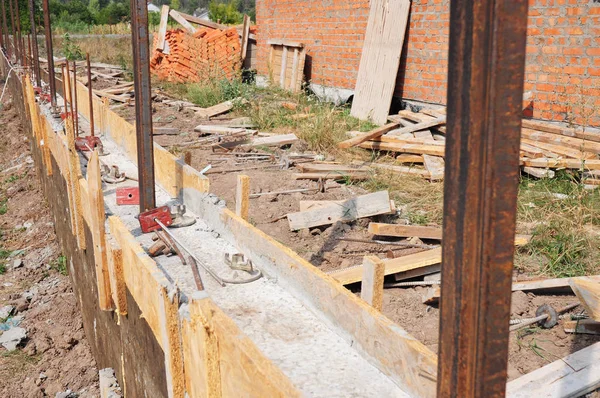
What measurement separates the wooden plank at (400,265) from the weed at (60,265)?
5.32 metres

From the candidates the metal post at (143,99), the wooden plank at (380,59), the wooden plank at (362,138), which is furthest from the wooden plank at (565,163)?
the metal post at (143,99)

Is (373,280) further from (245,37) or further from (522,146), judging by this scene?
(245,37)

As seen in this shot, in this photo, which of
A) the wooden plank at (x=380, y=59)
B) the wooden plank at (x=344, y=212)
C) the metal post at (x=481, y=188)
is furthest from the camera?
the wooden plank at (x=380, y=59)

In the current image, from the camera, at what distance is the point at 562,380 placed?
3146mm

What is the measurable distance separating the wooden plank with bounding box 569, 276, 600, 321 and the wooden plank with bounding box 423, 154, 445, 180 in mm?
3862

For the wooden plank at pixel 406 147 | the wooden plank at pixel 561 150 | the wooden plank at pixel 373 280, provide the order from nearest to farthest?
the wooden plank at pixel 373 280, the wooden plank at pixel 561 150, the wooden plank at pixel 406 147

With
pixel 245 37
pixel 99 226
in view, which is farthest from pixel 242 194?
pixel 245 37

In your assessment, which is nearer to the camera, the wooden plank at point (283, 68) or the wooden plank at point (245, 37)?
the wooden plank at point (283, 68)

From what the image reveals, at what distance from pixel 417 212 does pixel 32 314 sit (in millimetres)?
4800

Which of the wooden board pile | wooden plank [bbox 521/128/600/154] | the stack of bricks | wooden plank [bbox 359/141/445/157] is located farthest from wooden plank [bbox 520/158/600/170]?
the stack of bricks

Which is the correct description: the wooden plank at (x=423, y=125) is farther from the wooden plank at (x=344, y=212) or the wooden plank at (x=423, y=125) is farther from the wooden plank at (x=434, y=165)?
the wooden plank at (x=344, y=212)

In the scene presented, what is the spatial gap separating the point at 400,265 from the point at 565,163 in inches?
118

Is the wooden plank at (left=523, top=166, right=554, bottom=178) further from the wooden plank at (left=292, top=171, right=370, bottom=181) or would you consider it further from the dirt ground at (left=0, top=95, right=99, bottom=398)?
the dirt ground at (left=0, top=95, right=99, bottom=398)

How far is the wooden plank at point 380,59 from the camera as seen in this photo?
10.9 metres
